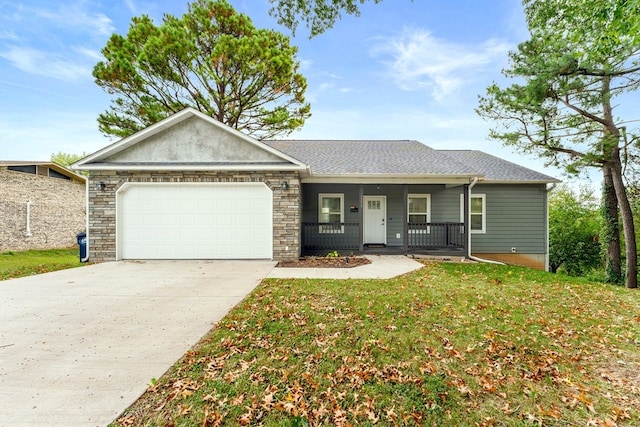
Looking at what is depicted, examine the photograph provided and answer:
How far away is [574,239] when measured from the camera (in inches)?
595

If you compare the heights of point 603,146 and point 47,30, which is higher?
point 47,30

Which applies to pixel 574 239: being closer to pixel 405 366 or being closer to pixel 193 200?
pixel 405 366

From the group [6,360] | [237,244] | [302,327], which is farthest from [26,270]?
[302,327]

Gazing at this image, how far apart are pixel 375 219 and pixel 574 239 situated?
11379 mm

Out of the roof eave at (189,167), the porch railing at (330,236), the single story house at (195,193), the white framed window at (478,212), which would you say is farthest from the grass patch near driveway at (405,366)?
the white framed window at (478,212)

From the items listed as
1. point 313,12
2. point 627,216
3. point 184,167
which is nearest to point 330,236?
point 184,167

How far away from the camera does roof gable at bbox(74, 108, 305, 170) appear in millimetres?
9078

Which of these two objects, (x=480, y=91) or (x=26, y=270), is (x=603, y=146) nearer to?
(x=480, y=91)

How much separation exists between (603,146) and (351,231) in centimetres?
869

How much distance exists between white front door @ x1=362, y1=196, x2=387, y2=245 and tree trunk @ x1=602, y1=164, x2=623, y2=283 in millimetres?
8097

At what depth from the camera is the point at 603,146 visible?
9.18 meters

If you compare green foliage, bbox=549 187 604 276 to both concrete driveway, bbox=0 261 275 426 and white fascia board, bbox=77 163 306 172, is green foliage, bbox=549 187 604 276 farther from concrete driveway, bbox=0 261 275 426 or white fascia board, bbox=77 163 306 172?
concrete driveway, bbox=0 261 275 426

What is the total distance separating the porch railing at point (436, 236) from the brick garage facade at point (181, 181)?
460 centimetres

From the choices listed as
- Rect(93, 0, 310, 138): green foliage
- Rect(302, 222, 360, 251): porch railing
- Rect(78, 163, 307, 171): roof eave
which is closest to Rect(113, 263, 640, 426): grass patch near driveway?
Rect(78, 163, 307, 171): roof eave
